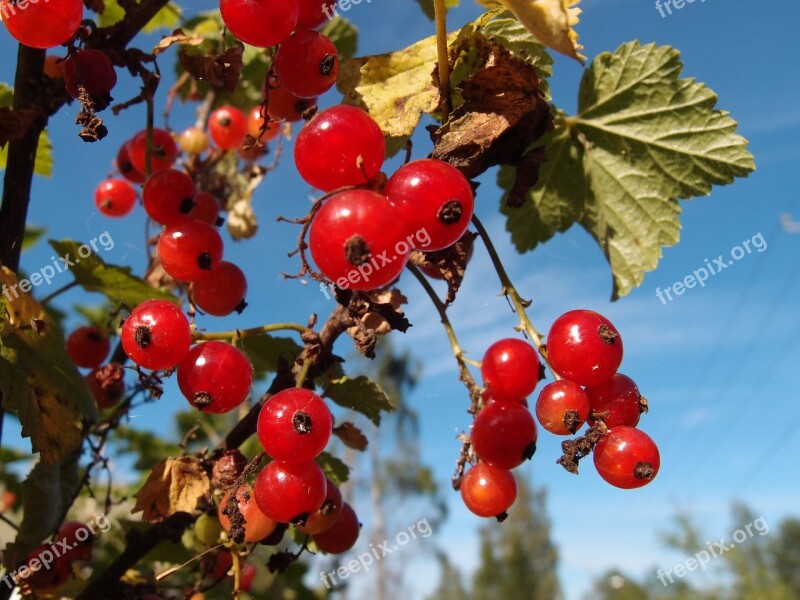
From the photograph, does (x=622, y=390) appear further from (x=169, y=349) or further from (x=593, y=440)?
(x=169, y=349)

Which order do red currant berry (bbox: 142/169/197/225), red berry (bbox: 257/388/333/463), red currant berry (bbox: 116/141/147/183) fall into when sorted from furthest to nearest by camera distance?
1. red currant berry (bbox: 116/141/147/183)
2. red currant berry (bbox: 142/169/197/225)
3. red berry (bbox: 257/388/333/463)

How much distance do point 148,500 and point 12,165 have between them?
782 mm

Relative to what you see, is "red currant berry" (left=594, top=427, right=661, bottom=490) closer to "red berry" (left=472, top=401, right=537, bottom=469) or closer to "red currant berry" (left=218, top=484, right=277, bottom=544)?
"red berry" (left=472, top=401, right=537, bottom=469)

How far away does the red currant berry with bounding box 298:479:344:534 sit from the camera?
4.20ft

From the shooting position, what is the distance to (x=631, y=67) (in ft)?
5.35

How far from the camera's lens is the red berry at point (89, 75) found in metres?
1.21

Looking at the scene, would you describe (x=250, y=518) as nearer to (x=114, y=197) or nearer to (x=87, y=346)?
(x=87, y=346)

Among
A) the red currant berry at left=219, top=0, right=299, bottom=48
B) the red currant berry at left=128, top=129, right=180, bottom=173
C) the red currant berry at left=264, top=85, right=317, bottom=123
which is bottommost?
the red currant berry at left=219, top=0, right=299, bottom=48

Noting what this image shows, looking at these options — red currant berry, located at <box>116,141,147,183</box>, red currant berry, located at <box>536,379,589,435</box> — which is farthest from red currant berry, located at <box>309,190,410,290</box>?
red currant berry, located at <box>116,141,147,183</box>

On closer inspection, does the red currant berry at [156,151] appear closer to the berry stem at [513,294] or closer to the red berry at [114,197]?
the red berry at [114,197]

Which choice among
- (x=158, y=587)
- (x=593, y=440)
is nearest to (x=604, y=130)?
(x=593, y=440)

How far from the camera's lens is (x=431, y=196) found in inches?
35.9

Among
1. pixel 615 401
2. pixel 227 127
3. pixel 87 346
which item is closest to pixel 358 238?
pixel 615 401

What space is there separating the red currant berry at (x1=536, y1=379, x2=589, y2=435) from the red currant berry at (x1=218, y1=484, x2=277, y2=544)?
57 centimetres
